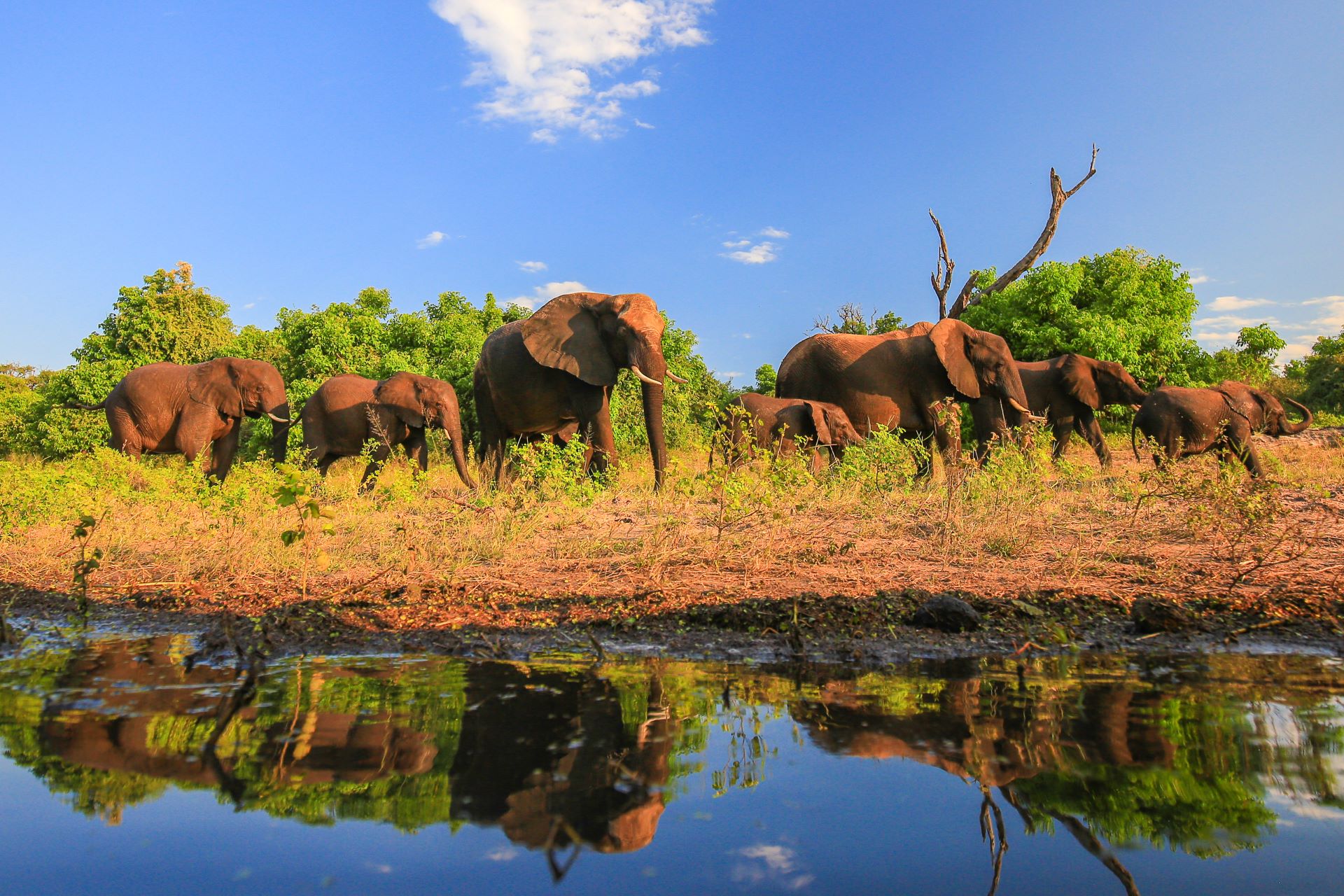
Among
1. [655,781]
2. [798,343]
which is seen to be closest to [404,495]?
[655,781]

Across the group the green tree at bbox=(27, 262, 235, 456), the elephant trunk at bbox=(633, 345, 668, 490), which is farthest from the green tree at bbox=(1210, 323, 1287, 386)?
the green tree at bbox=(27, 262, 235, 456)

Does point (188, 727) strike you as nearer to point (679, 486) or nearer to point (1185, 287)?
point (679, 486)

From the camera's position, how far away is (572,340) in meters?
11.4

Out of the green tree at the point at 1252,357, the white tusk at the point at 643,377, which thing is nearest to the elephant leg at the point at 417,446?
the white tusk at the point at 643,377

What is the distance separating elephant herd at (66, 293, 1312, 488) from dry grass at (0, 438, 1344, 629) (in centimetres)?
141

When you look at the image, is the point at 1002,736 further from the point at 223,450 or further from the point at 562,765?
the point at 223,450

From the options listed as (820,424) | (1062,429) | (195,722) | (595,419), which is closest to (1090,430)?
(1062,429)

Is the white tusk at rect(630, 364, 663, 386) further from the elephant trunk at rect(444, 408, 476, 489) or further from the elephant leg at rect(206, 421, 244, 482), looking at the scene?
the elephant leg at rect(206, 421, 244, 482)

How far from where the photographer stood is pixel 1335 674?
3.76 m

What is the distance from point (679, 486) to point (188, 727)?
424 cm

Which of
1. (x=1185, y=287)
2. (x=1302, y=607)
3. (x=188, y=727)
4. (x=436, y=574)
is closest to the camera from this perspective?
(x=188, y=727)

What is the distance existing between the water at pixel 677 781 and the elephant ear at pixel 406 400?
35.1ft

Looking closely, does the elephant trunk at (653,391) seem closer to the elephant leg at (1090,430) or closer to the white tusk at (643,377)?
the white tusk at (643,377)

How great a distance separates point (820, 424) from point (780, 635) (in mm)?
7395
